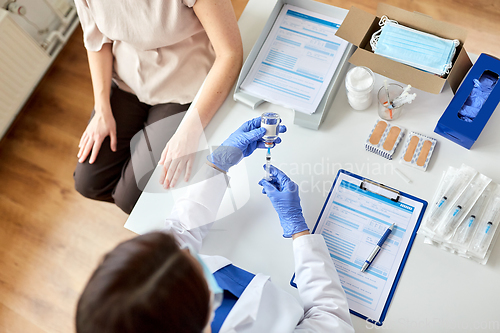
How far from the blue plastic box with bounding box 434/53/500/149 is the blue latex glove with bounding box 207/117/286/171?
1.44ft

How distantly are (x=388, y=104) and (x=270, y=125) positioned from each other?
34cm

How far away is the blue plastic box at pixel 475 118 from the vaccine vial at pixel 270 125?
439 millimetres

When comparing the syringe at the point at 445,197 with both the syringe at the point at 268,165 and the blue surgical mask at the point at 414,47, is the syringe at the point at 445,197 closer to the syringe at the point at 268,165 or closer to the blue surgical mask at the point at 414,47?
the blue surgical mask at the point at 414,47

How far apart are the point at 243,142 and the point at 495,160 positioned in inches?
26.8

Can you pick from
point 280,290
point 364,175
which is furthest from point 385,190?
point 280,290

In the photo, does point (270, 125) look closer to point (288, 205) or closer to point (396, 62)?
point (288, 205)

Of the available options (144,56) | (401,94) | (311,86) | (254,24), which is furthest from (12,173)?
(401,94)

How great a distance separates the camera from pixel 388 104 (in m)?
0.99

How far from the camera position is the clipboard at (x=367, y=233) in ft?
2.87

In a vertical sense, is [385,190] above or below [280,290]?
above

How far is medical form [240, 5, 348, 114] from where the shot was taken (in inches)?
41.6

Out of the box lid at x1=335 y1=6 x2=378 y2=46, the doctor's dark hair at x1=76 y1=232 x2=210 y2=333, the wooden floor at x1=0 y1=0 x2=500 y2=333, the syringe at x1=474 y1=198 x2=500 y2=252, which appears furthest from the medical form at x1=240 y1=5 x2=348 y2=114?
the wooden floor at x1=0 y1=0 x2=500 y2=333

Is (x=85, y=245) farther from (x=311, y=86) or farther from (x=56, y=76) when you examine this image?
(x=311, y=86)

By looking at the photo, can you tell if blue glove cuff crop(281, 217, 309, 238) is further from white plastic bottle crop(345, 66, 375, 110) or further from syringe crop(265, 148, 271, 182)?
white plastic bottle crop(345, 66, 375, 110)
